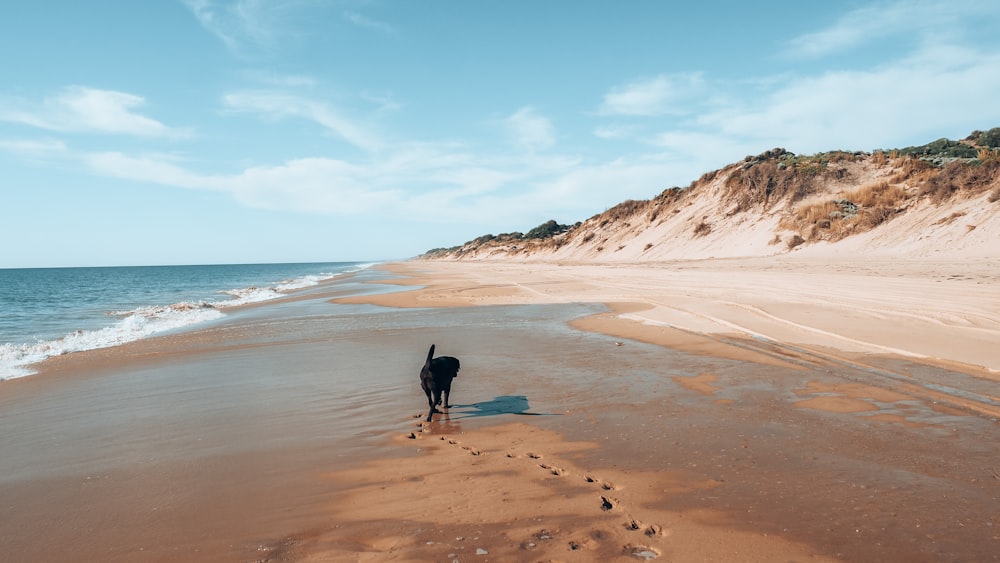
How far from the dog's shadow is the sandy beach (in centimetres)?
7

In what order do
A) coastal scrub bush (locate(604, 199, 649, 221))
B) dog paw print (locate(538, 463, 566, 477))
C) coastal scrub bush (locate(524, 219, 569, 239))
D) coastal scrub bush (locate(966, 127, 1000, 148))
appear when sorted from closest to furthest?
dog paw print (locate(538, 463, 566, 477))
coastal scrub bush (locate(966, 127, 1000, 148))
coastal scrub bush (locate(604, 199, 649, 221))
coastal scrub bush (locate(524, 219, 569, 239))

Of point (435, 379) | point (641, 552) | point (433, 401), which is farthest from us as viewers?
point (433, 401)

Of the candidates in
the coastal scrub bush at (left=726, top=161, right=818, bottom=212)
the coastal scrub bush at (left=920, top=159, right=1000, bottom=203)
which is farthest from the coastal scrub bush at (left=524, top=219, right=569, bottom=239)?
the coastal scrub bush at (left=920, top=159, right=1000, bottom=203)

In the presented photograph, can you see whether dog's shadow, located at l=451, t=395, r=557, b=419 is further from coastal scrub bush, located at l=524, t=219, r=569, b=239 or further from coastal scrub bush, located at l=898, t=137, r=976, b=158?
coastal scrub bush, located at l=524, t=219, r=569, b=239

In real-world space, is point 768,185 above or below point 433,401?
above

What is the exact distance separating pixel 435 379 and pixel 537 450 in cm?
181

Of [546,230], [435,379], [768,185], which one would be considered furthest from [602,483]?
[546,230]

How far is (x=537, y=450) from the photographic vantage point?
532cm

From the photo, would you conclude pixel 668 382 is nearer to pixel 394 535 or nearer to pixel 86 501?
pixel 394 535

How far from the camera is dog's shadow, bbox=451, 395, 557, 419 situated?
22.3ft

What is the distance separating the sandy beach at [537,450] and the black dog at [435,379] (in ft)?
1.03

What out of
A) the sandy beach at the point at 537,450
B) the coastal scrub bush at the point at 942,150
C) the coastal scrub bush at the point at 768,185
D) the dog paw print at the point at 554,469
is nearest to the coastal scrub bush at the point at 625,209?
the coastal scrub bush at the point at 768,185

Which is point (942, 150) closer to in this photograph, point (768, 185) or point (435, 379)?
point (768, 185)

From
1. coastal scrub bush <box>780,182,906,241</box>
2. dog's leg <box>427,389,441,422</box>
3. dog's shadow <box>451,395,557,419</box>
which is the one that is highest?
coastal scrub bush <box>780,182,906,241</box>
